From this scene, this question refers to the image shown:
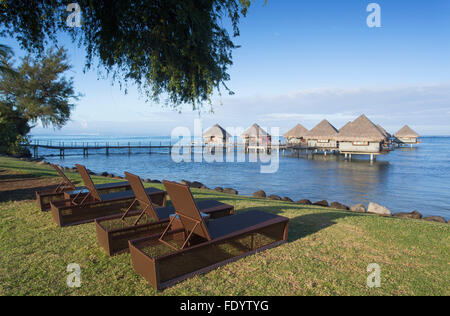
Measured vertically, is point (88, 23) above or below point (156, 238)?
above

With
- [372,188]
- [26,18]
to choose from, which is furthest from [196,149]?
[26,18]

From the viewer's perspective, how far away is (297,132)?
47.2 meters

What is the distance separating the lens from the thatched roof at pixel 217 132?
1678 inches

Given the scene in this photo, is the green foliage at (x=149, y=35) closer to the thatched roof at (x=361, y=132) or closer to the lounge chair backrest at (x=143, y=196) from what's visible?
the lounge chair backrest at (x=143, y=196)

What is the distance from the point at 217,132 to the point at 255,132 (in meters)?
6.64

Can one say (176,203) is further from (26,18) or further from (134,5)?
(26,18)

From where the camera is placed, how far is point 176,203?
10.2ft

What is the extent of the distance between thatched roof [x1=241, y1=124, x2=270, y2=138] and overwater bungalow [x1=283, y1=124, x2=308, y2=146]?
16.9 ft

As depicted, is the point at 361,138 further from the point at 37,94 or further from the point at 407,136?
the point at 37,94

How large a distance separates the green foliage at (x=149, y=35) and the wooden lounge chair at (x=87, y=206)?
2.11 metres

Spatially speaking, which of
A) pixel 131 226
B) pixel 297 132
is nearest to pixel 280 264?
pixel 131 226

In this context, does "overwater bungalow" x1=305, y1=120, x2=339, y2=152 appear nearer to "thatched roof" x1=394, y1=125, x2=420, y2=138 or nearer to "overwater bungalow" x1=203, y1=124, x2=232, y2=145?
"overwater bungalow" x1=203, y1=124, x2=232, y2=145

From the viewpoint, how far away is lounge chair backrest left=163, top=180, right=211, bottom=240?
2793 mm

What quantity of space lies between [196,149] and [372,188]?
39.2m
